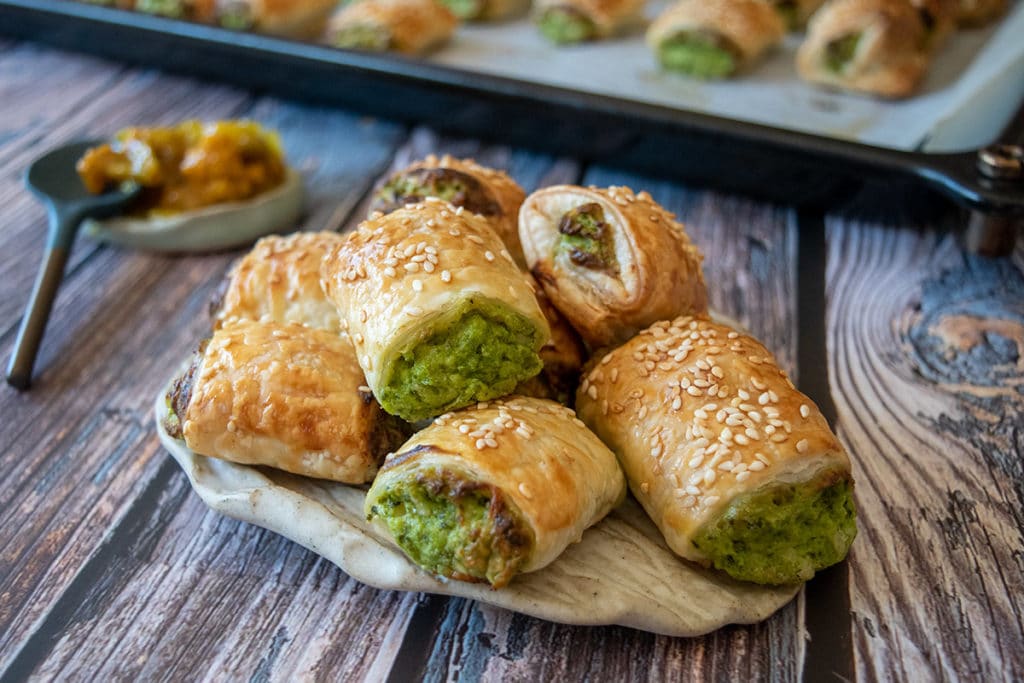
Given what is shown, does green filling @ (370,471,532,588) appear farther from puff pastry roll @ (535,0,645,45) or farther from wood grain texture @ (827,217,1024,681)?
puff pastry roll @ (535,0,645,45)

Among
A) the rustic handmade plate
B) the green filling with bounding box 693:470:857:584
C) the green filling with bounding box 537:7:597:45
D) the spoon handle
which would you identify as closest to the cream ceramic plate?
the spoon handle

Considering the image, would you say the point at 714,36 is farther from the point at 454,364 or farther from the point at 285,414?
the point at 285,414

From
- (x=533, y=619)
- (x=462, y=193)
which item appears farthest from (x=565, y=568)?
(x=462, y=193)

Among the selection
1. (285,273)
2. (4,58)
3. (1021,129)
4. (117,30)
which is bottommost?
(4,58)

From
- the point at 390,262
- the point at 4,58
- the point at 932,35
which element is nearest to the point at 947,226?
A: the point at 932,35

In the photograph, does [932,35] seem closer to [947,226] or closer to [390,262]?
[947,226]

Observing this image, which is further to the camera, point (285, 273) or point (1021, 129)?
point (1021, 129)

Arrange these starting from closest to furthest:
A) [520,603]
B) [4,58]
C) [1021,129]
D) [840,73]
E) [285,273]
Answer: [520,603] < [285,273] < [1021,129] < [840,73] < [4,58]

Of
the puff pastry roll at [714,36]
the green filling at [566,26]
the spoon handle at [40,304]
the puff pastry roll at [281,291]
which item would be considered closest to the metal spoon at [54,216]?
the spoon handle at [40,304]
